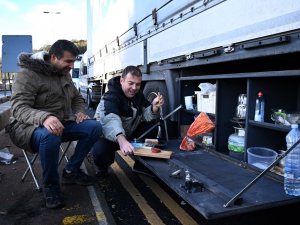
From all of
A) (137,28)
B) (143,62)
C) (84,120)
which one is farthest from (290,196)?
(137,28)

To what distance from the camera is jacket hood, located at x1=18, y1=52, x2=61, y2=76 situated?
3736mm

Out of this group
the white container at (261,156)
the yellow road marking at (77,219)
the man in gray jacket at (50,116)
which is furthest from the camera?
the man in gray jacket at (50,116)

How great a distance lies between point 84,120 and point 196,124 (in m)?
1.19

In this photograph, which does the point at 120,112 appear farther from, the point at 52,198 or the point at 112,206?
the point at 52,198

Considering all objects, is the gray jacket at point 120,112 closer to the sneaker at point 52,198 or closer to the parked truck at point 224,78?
the parked truck at point 224,78

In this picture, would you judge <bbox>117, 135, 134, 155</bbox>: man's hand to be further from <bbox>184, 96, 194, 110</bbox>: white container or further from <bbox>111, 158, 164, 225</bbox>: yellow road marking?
<bbox>184, 96, 194, 110</bbox>: white container

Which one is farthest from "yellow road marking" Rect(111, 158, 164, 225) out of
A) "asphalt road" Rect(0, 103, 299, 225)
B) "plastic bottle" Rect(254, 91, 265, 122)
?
"plastic bottle" Rect(254, 91, 265, 122)

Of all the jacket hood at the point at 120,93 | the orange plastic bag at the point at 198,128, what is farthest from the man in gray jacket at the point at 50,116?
the orange plastic bag at the point at 198,128

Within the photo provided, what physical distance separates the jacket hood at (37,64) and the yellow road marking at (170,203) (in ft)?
5.45

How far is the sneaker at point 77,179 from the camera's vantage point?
4.18m

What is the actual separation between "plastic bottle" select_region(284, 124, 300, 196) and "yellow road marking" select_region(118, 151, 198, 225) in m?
0.99

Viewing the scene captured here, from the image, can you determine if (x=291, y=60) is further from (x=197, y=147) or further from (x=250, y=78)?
(x=197, y=147)

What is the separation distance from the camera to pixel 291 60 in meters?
3.50

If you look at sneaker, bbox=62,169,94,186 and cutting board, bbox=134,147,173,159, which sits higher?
cutting board, bbox=134,147,173,159
